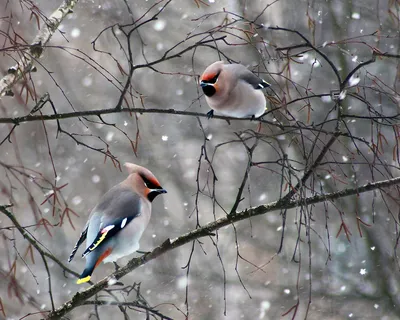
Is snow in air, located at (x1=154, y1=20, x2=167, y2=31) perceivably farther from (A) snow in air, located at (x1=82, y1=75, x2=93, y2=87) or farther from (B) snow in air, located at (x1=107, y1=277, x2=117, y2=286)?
(B) snow in air, located at (x1=107, y1=277, x2=117, y2=286)

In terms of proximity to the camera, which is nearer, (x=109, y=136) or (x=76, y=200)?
(x=109, y=136)

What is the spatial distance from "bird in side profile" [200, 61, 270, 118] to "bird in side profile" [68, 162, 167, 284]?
0.72m

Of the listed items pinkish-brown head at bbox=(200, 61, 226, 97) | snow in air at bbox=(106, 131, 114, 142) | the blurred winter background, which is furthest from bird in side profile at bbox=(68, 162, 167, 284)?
snow in air at bbox=(106, 131, 114, 142)

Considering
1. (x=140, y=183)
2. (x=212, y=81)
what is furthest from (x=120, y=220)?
(x=212, y=81)

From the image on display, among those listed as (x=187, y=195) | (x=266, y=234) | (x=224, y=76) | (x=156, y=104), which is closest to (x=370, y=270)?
(x=266, y=234)

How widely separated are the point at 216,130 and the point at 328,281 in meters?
3.06

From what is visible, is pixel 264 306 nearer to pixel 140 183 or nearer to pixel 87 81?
pixel 87 81

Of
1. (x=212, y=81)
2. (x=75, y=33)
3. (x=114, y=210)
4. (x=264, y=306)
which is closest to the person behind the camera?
(x=114, y=210)

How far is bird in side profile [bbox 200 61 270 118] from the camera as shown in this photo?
423 centimetres

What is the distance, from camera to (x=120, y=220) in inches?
148

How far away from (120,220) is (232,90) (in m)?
1.18

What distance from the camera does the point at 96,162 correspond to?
36.0 feet

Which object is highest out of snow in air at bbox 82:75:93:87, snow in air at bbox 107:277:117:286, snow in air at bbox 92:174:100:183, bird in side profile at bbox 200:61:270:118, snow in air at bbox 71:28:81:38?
snow in air at bbox 71:28:81:38

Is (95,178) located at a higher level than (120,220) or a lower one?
higher
